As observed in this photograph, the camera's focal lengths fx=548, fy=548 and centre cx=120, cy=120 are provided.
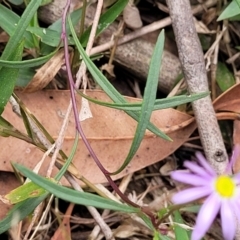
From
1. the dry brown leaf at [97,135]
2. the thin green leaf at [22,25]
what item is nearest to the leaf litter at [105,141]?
the dry brown leaf at [97,135]

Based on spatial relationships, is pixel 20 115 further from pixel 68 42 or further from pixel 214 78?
pixel 214 78

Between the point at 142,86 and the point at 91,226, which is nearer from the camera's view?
the point at 91,226

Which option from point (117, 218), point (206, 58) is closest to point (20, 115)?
point (117, 218)

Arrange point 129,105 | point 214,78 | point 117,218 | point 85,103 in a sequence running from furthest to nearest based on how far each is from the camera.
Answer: point 214,78 < point 117,218 < point 85,103 < point 129,105

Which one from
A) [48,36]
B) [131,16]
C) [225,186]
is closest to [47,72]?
[48,36]

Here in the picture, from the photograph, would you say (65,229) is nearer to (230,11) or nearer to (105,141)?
(105,141)

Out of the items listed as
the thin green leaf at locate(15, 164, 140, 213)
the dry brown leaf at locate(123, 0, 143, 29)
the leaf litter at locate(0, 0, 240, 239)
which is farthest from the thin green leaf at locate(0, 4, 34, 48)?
the thin green leaf at locate(15, 164, 140, 213)

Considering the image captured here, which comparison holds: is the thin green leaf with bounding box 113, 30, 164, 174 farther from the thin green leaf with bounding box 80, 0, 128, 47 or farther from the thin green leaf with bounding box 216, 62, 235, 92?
the thin green leaf with bounding box 216, 62, 235, 92

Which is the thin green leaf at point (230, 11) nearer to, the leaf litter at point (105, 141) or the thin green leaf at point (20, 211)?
the leaf litter at point (105, 141)
